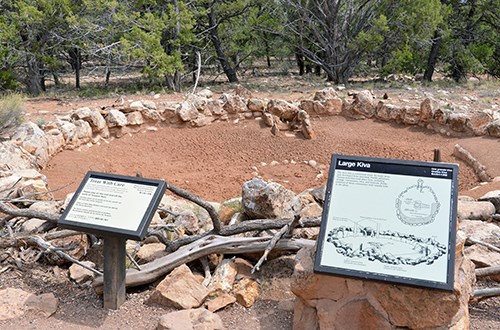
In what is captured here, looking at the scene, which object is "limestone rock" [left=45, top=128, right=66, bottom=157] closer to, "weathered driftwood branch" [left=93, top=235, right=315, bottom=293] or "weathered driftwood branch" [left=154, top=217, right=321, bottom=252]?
"weathered driftwood branch" [left=154, top=217, right=321, bottom=252]

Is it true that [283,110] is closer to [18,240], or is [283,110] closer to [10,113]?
[10,113]

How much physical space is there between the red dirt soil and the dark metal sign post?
3.42 metres

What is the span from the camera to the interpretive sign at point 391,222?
2391 mm

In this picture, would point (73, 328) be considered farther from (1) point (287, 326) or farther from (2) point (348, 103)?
(2) point (348, 103)

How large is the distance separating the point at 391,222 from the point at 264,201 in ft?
5.41

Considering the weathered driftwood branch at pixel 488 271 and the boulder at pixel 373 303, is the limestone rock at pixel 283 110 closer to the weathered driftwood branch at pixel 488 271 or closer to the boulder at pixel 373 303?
the weathered driftwood branch at pixel 488 271

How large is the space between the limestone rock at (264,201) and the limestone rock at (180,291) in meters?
1.05

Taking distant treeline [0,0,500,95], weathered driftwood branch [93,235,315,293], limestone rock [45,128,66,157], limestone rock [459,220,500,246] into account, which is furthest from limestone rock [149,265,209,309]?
distant treeline [0,0,500,95]

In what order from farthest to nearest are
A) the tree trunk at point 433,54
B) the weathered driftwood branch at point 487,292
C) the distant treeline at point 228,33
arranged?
the tree trunk at point 433,54 < the distant treeline at point 228,33 < the weathered driftwood branch at point 487,292

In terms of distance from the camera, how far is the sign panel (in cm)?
282

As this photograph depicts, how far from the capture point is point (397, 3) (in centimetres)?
1488

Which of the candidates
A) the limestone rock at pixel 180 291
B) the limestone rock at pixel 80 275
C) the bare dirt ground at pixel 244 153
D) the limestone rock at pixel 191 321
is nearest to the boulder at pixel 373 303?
the limestone rock at pixel 191 321

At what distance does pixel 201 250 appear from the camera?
3459 mm

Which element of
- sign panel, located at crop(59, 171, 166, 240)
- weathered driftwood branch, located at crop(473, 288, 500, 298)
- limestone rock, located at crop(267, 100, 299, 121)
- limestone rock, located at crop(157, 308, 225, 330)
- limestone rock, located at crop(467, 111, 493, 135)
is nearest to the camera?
limestone rock, located at crop(157, 308, 225, 330)
